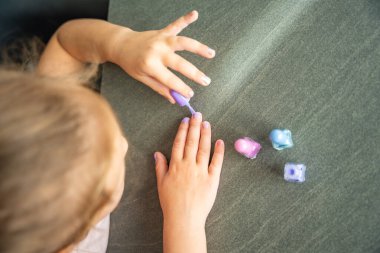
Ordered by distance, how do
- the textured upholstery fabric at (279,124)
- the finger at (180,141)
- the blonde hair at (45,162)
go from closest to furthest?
the blonde hair at (45,162)
the textured upholstery fabric at (279,124)
the finger at (180,141)

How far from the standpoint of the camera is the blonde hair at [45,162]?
41 cm

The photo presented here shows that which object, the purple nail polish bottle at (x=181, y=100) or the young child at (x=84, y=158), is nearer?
the young child at (x=84, y=158)

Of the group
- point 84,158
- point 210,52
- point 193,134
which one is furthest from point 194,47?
point 84,158

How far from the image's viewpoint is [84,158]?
1.48 ft

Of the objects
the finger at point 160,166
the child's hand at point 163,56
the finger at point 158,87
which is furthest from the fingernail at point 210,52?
the finger at point 160,166

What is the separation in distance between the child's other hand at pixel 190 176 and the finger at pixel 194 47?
11cm

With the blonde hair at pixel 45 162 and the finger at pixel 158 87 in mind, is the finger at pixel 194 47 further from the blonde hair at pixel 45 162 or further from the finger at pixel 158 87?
the blonde hair at pixel 45 162

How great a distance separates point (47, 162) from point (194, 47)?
347 millimetres

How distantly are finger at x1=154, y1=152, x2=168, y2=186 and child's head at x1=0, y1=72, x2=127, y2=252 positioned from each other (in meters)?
0.20

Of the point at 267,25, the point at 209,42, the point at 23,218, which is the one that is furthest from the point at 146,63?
the point at 23,218

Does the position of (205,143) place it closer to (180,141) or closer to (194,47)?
(180,141)

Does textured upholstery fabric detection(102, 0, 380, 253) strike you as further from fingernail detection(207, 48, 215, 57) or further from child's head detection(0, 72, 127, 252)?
child's head detection(0, 72, 127, 252)

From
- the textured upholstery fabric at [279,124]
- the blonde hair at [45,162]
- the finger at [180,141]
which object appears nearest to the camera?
the blonde hair at [45,162]

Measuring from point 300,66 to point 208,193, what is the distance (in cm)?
27
